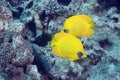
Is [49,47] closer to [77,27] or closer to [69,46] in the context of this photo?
[77,27]

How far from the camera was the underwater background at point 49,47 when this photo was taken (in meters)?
4.20

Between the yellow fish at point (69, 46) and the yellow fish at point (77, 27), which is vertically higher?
the yellow fish at point (77, 27)

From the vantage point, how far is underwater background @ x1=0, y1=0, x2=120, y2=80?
4.20 m

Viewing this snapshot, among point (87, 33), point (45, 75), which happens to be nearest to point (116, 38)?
point (45, 75)

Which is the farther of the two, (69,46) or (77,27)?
(77,27)

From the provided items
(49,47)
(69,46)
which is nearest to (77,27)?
(69,46)

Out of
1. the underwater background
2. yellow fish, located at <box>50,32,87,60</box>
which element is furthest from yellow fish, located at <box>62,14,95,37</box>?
the underwater background

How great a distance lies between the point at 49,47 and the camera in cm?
454

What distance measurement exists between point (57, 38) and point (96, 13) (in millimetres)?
2335

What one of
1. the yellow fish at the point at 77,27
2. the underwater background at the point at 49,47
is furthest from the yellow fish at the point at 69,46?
the underwater background at the point at 49,47

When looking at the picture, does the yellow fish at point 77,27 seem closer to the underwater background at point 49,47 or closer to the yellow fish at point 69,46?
the yellow fish at point 69,46

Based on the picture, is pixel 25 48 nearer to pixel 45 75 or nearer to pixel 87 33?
pixel 45 75

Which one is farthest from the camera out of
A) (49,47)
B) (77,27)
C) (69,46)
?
(49,47)

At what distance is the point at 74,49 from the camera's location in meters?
2.90
